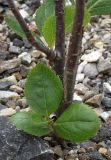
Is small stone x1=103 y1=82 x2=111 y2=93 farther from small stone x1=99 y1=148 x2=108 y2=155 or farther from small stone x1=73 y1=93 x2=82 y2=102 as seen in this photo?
small stone x1=99 y1=148 x2=108 y2=155

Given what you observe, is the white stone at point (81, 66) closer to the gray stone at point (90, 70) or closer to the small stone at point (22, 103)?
the gray stone at point (90, 70)

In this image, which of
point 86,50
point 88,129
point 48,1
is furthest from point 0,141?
point 86,50

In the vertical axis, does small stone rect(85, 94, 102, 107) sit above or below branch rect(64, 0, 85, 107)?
below

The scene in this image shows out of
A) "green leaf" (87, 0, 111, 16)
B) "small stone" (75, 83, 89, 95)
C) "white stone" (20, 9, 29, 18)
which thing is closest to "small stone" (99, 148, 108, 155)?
"small stone" (75, 83, 89, 95)

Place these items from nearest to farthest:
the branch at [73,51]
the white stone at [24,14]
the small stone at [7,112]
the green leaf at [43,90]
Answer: the branch at [73,51], the green leaf at [43,90], the small stone at [7,112], the white stone at [24,14]

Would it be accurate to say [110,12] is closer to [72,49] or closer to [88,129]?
[72,49]

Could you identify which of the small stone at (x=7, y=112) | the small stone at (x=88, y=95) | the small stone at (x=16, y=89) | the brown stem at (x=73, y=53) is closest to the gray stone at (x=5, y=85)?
the small stone at (x=16, y=89)
